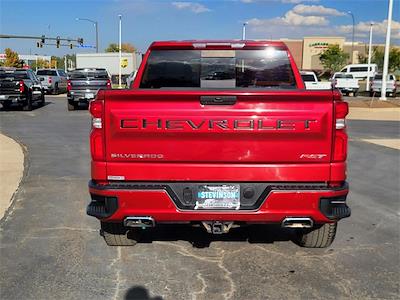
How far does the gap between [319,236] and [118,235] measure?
1942 mm

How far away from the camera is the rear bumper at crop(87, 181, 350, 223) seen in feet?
12.6

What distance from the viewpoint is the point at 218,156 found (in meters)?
3.81

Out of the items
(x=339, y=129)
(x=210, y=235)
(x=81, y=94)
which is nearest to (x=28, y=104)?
(x=81, y=94)

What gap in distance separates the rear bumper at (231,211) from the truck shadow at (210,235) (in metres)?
1.10

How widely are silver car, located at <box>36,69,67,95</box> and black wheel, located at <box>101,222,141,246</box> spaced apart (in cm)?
3120

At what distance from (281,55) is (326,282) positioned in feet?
8.88

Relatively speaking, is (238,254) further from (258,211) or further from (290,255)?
(258,211)

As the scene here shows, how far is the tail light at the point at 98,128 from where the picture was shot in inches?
149

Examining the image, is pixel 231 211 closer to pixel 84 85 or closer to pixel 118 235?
pixel 118 235

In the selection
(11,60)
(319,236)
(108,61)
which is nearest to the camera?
(319,236)

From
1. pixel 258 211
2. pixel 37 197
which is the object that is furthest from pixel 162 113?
pixel 37 197

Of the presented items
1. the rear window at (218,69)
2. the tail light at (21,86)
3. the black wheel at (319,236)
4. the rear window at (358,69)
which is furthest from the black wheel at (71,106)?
the rear window at (358,69)

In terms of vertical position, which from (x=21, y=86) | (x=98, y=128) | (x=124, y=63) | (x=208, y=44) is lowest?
(x=21, y=86)

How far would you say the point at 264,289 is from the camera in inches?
153
